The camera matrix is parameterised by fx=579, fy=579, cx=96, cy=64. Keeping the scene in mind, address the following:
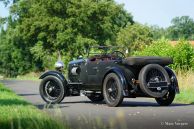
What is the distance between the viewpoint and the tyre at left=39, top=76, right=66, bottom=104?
16047 millimetres

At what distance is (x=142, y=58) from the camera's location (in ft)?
46.2

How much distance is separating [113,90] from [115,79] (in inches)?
15.1

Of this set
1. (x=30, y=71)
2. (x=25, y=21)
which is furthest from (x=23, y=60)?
(x=25, y=21)

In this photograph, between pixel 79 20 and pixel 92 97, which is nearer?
pixel 92 97

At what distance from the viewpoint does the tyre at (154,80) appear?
45.3 feet

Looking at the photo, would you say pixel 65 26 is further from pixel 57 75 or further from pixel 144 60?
pixel 144 60

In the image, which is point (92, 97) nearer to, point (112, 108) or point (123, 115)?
point (112, 108)

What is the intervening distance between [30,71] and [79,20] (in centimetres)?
2628

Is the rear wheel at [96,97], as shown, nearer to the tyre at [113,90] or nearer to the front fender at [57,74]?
the front fender at [57,74]

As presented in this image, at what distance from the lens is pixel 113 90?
14.4m

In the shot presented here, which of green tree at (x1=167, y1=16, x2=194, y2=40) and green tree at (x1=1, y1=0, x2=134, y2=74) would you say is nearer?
green tree at (x1=1, y1=0, x2=134, y2=74)

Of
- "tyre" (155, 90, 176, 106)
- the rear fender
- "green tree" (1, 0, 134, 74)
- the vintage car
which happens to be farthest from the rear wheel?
"green tree" (1, 0, 134, 74)

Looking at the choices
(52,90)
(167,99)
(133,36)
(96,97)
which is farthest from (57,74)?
(133,36)

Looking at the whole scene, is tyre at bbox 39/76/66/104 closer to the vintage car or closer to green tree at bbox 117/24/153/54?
the vintage car
